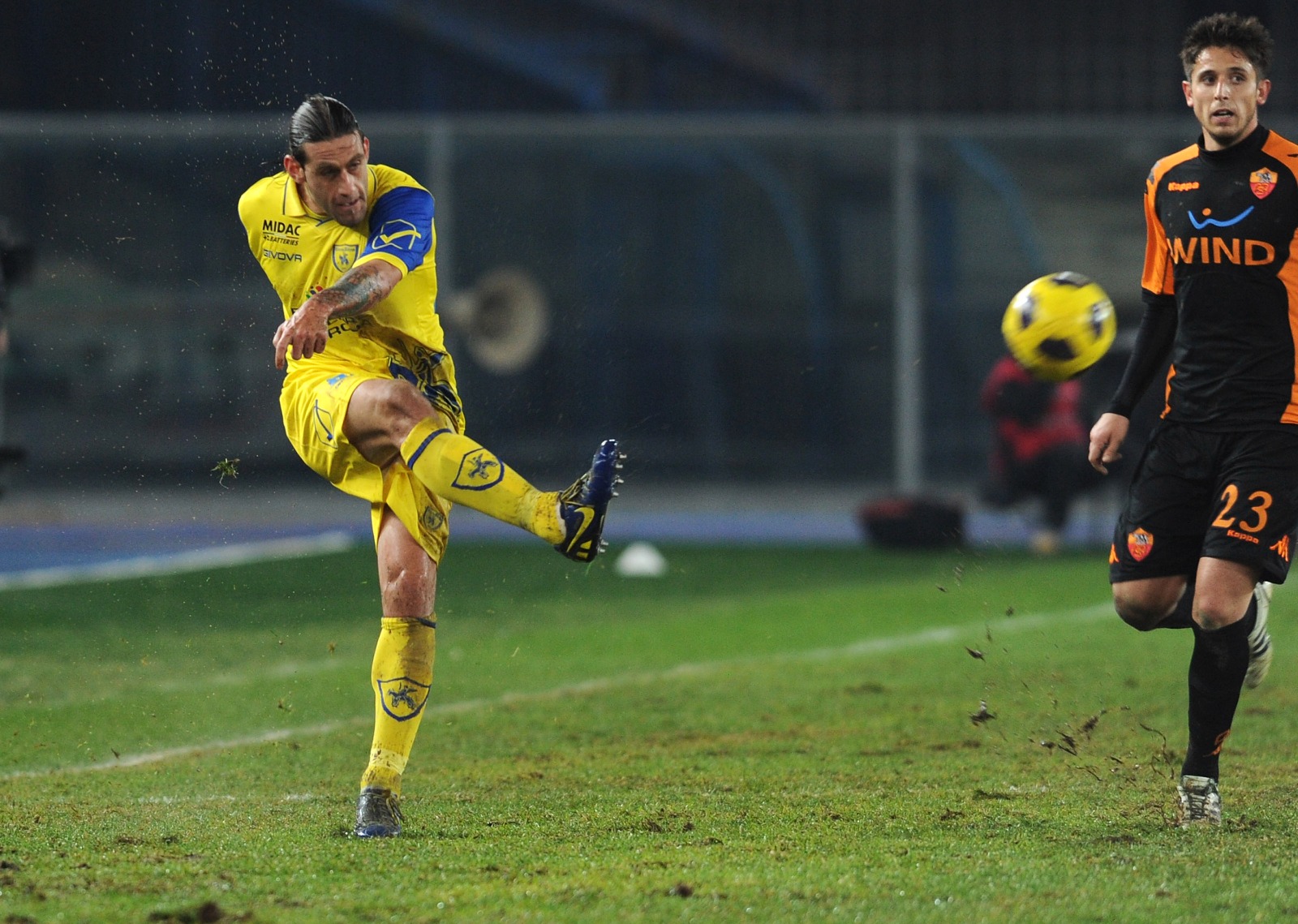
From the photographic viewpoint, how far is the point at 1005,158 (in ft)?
49.3

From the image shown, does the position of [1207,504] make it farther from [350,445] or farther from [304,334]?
[304,334]

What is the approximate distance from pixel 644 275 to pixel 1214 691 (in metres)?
10.6

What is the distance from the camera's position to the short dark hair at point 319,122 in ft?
15.2

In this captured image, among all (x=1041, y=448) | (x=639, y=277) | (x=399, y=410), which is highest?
(x=399, y=410)

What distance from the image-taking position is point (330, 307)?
4.42 metres

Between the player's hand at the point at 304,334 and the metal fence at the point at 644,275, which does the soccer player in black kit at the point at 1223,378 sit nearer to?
the player's hand at the point at 304,334

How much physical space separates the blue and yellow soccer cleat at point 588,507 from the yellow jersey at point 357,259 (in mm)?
652

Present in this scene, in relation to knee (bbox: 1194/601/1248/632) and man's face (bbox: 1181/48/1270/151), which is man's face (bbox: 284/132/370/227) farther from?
knee (bbox: 1194/601/1248/632)

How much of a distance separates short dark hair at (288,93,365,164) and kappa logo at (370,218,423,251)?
0.88 ft

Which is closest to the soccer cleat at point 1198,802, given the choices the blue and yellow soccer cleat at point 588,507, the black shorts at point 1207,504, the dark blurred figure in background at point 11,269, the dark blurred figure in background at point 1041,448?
the black shorts at point 1207,504

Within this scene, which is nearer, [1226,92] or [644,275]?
[1226,92]

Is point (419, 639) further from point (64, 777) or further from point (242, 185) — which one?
point (242, 185)

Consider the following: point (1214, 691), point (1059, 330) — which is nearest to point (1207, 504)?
point (1214, 691)

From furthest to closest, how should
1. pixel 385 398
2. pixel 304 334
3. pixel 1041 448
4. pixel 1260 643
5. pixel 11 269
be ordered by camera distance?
pixel 1041 448 < pixel 11 269 < pixel 1260 643 < pixel 385 398 < pixel 304 334
